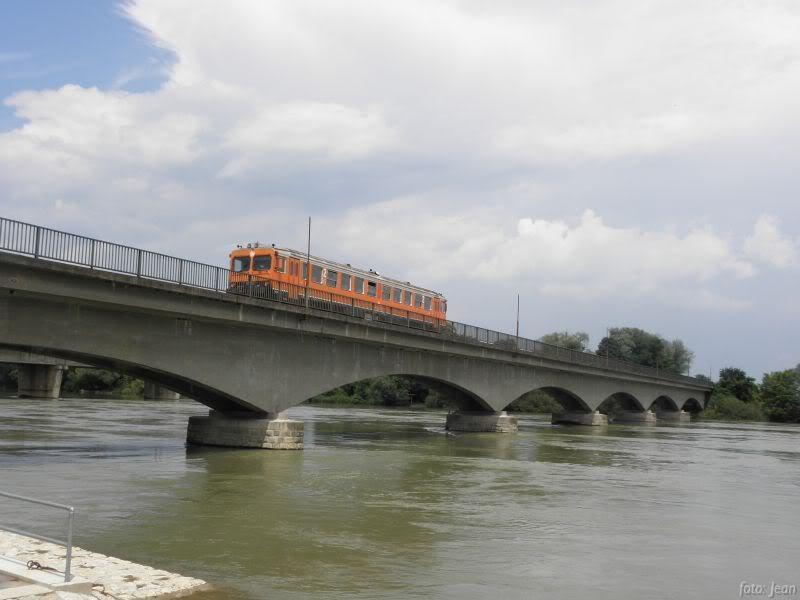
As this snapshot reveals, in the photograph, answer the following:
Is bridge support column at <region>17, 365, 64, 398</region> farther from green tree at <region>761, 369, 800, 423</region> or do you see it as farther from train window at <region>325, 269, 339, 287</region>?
green tree at <region>761, 369, 800, 423</region>

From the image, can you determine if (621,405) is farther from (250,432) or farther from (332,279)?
(250,432)

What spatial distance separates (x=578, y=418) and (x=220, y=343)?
49.3 meters

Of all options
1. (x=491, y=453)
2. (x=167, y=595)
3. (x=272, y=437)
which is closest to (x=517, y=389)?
(x=491, y=453)

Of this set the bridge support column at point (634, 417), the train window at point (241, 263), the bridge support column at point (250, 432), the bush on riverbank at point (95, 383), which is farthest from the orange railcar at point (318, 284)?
the bush on riverbank at point (95, 383)

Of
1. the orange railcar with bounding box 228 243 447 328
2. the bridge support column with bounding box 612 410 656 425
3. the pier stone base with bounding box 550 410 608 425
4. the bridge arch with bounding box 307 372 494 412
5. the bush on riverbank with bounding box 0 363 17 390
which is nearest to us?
the orange railcar with bounding box 228 243 447 328

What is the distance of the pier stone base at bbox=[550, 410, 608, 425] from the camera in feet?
241

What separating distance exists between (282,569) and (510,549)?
15.1ft

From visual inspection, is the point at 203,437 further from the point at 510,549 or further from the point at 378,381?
the point at 378,381

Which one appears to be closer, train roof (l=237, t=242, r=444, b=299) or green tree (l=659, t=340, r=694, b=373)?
train roof (l=237, t=242, r=444, b=299)

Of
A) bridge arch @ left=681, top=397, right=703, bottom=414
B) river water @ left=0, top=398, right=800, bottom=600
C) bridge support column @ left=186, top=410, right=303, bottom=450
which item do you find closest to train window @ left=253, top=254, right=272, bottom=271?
bridge support column @ left=186, top=410, right=303, bottom=450

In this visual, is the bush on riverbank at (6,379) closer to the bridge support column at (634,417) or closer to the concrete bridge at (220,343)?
the bridge support column at (634,417)

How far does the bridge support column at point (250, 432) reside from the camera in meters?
33.6

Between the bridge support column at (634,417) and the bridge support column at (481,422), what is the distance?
3818cm

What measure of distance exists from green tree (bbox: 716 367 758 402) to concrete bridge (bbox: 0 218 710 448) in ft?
273
